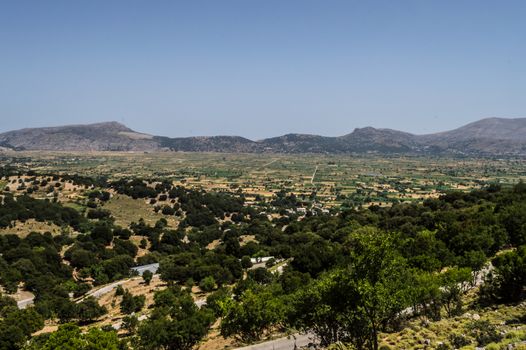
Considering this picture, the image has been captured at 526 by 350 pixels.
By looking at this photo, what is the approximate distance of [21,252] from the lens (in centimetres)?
7369

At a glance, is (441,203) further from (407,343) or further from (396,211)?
(407,343)

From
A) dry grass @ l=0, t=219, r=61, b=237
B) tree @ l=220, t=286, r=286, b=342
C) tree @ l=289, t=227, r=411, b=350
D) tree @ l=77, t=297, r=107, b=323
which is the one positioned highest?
tree @ l=289, t=227, r=411, b=350

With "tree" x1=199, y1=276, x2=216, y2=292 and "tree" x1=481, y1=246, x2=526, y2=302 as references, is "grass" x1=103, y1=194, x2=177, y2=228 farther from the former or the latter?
"tree" x1=481, y1=246, x2=526, y2=302

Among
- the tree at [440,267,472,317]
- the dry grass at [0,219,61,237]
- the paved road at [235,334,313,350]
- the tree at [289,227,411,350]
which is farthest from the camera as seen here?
the dry grass at [0,219,61,237]

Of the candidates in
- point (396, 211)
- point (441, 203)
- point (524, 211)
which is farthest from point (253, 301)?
point (441, 203)

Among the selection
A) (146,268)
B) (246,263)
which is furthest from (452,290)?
(146,268)

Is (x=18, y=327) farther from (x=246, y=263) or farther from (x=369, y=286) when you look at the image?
(x=369, y=286)

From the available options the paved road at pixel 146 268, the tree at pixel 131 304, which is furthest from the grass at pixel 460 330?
the paved road at pixel 146 268

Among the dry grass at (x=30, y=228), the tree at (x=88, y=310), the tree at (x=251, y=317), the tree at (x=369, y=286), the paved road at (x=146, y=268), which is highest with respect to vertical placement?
the tree at (x=369, y=286)

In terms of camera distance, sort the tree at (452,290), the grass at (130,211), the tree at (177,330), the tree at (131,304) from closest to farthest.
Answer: the tree at (452,290) → the tree at (177,330) → the tree at (131,304) → the grass at (130,211)

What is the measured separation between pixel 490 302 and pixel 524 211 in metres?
30.4

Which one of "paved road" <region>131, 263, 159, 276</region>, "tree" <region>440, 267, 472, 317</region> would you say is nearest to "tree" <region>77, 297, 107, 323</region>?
"paved road" <region>131, 263, 159, 276</region>

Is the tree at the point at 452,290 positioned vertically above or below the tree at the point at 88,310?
above

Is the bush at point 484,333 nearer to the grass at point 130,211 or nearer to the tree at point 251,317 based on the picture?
the tree at point 251,317
